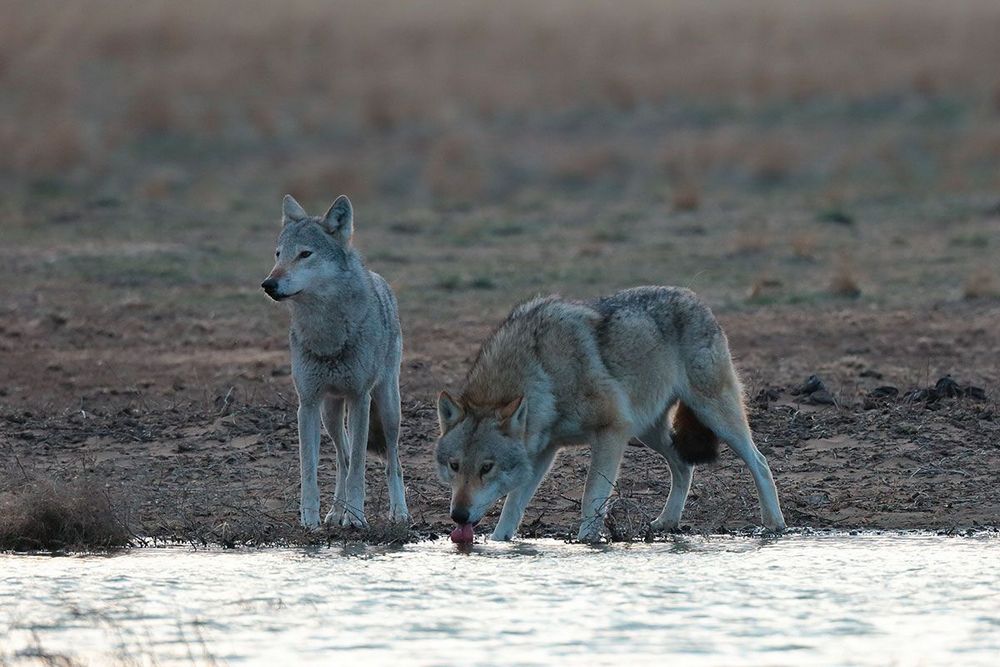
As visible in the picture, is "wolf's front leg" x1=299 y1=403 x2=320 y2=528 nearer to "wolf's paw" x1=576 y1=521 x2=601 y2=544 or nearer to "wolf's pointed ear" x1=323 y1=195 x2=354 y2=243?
"wolf's pointed ear" x1=323 y1=195 x2=354 y2=243

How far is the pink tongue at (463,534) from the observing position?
332 inches

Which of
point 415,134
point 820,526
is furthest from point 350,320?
point 415,134

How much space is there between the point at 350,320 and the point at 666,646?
3.11 m

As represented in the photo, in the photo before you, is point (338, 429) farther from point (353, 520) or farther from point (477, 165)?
point (477, 165)

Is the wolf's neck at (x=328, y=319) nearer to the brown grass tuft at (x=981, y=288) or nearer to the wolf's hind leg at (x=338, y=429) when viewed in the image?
the wolf's hind leg at (x=338, y=429)

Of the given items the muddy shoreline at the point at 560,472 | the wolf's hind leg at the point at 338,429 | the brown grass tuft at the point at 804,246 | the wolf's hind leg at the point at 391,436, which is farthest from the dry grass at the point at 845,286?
the wolf's hind leg at the point at 338,429

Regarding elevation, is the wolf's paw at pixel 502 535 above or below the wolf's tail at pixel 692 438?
below

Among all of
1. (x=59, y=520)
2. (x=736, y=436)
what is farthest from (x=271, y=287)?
(x=736, y=436)

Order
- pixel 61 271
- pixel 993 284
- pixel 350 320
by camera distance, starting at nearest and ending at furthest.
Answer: pixel 350 320
pixel 993 284
pixel 61 271

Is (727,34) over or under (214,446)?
over

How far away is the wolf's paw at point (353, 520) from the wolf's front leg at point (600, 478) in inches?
45.8

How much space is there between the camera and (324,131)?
2645cm

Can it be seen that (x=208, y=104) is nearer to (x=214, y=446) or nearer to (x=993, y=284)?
(x=993, y=284)

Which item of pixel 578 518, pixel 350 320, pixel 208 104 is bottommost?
pixel 578 518
